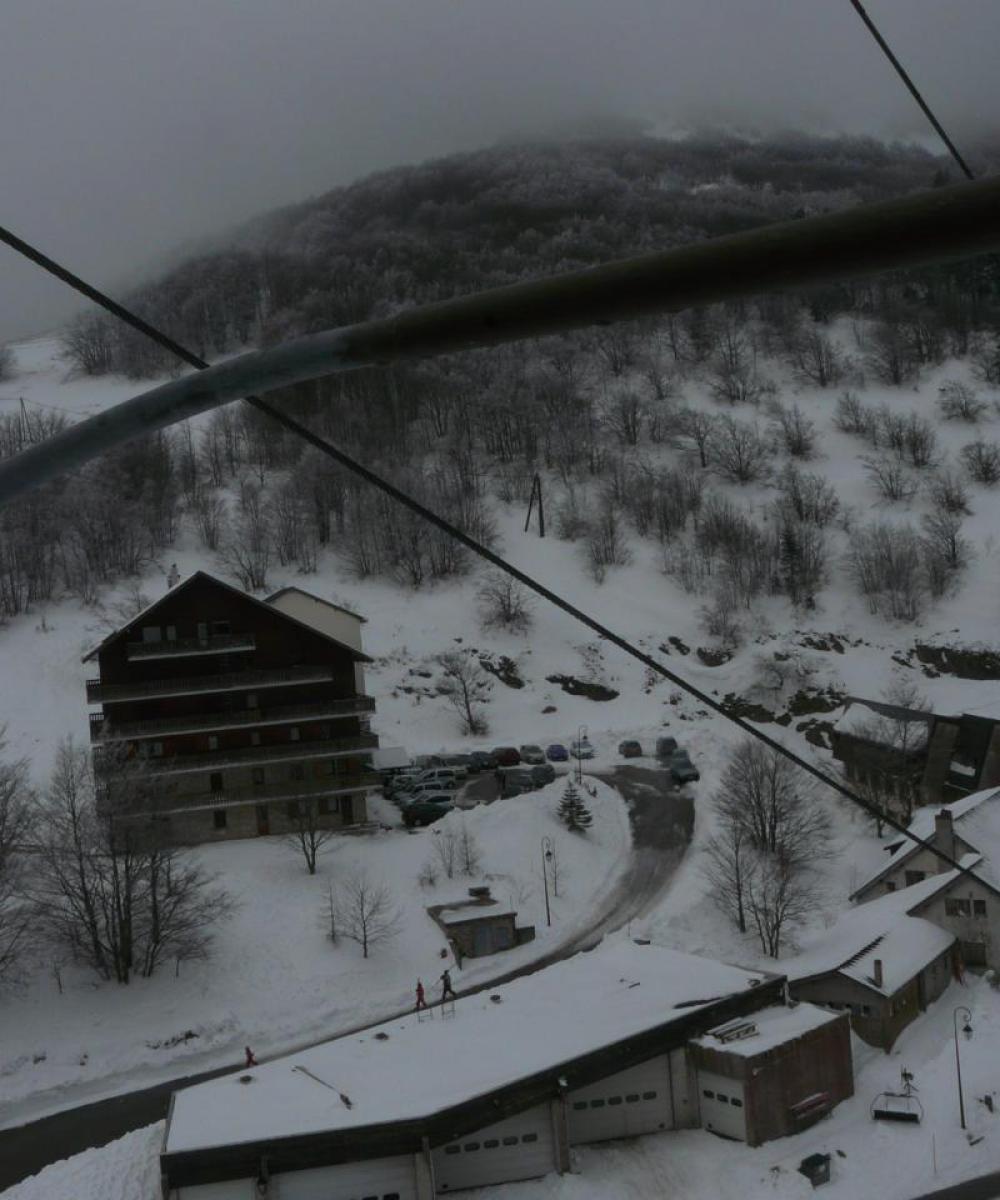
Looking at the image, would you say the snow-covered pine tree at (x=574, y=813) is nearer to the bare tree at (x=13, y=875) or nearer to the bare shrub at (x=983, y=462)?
the bare tree at (x=13, y=875)

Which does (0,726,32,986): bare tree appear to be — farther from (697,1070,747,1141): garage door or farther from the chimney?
the chimney

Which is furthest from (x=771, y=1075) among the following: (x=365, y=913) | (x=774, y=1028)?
(x=365, y=913)

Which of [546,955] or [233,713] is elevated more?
[233,713]

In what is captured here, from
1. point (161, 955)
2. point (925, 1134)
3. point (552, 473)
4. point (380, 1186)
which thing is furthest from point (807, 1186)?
point (552, 473)

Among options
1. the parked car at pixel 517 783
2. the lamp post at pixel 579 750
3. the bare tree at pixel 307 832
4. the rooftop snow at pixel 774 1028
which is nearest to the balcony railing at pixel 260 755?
the bare tree at pixel 307 832

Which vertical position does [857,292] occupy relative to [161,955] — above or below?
above

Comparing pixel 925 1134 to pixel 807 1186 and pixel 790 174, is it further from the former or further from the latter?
pixel 790 174

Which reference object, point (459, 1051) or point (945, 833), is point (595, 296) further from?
point (945, 833)
